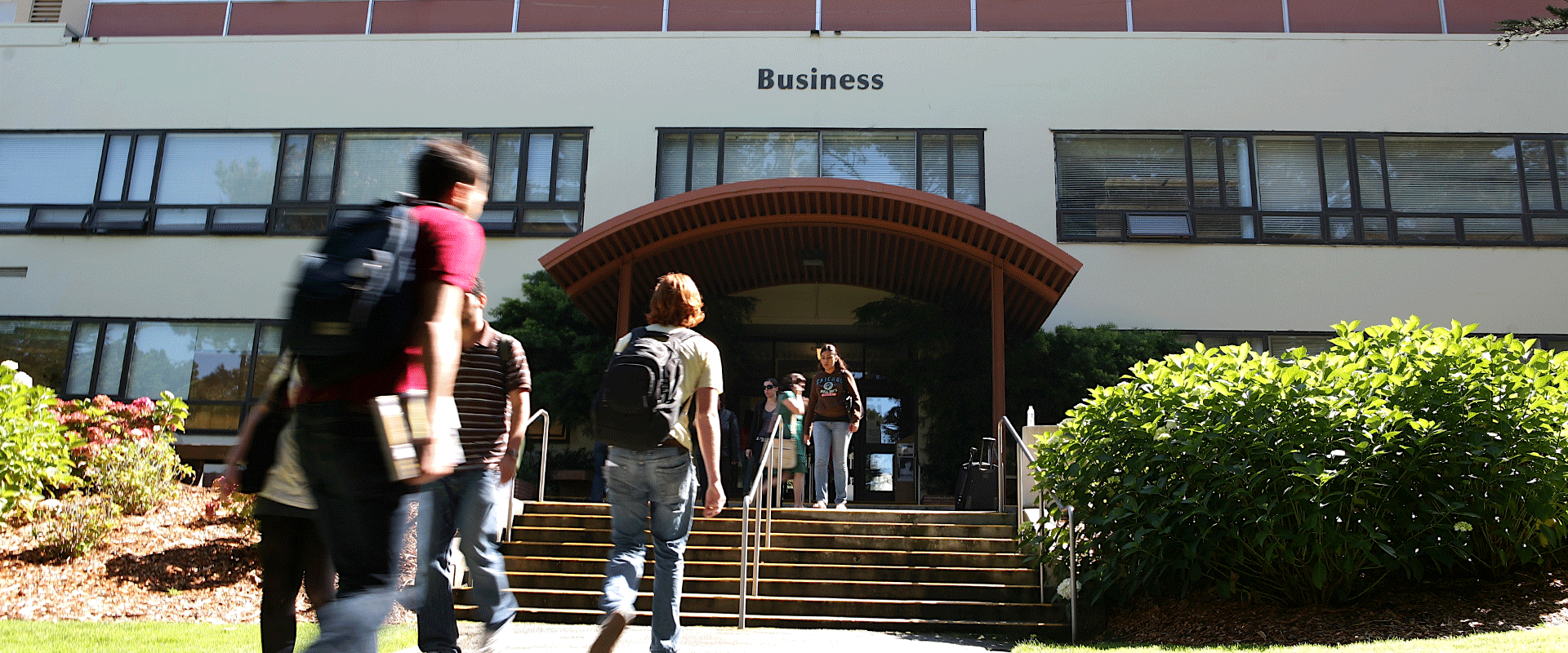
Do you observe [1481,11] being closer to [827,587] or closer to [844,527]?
[844,527]

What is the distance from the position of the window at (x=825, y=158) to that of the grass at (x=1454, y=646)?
10036 mm

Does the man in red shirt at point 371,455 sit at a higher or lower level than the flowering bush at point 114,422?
lower

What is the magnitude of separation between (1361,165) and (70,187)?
19.2 m

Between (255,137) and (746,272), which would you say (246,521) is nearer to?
(746,272)

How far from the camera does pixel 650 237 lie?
11867 mm

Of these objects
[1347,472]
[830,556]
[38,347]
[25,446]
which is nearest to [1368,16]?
[1347,472]

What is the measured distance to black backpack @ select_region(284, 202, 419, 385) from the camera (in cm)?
223

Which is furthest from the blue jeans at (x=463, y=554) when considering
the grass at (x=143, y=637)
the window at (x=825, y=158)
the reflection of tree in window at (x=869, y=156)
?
the reflection of tree in window at (x=869, y=156)

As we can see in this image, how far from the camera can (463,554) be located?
3.48 metres

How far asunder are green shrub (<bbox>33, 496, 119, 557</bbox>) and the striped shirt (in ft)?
19.7

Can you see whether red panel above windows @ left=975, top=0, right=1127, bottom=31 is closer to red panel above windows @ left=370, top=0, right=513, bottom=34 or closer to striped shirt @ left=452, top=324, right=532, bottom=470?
red panel above windows @ left=370, top=0, right=513, bottom=34

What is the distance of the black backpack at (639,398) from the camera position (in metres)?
3.89

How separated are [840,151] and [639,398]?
1171cm

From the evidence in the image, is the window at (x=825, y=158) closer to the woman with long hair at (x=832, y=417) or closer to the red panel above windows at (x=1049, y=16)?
the red panel above windows at (x=1049, y=16)
